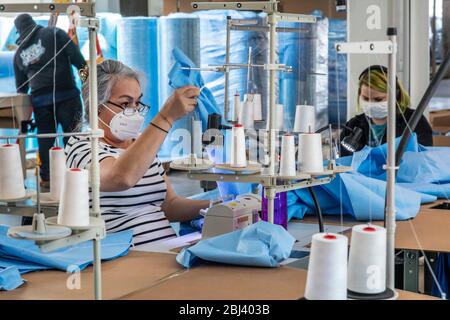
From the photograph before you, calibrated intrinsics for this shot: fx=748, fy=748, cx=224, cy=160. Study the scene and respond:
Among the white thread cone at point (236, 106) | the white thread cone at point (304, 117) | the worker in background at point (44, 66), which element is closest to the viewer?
the white thread cone at point (304, 117)

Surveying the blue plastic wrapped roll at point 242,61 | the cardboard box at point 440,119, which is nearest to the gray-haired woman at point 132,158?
the blue plastic wrapped roll at point 242,61

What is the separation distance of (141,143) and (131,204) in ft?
→ 0.78

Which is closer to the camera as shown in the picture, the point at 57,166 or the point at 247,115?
the point at 57,166

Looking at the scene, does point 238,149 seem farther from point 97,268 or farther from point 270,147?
point 97,268

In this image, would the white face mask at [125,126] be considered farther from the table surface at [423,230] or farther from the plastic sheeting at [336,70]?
the plastic sheeting at [336,70]

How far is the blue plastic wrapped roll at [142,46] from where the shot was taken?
4750 mm

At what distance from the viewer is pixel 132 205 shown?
241 cm

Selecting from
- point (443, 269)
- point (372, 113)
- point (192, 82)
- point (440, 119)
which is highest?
point (192, 82)

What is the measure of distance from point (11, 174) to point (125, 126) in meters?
0.70

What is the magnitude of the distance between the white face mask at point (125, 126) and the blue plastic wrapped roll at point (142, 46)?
219 cm

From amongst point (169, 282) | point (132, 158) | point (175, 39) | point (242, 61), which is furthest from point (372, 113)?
point (175, 39)

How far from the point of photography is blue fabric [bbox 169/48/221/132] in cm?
335
